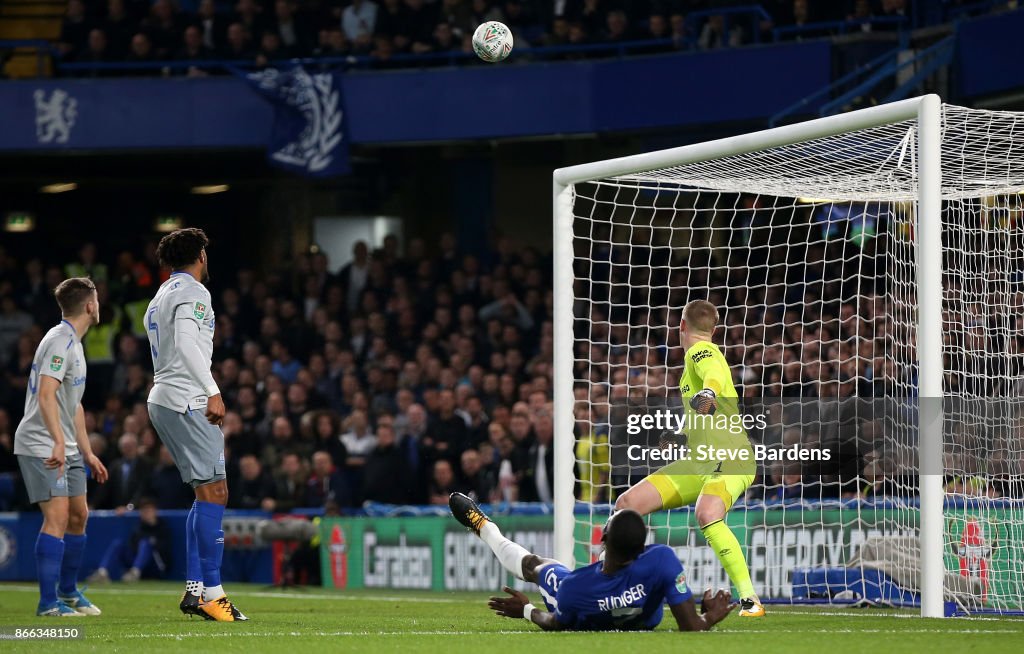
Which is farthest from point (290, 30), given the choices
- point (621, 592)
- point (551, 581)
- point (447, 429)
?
point (621, 592)

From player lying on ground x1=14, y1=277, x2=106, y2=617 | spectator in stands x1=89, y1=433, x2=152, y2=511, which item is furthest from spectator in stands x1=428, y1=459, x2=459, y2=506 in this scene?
player lying on ground x1=14, y1=277, x2=106, y2=617

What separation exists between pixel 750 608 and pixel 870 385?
12.1 ft

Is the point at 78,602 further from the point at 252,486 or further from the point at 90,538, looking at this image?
the point at 90,538

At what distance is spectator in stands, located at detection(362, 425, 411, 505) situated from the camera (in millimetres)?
13664

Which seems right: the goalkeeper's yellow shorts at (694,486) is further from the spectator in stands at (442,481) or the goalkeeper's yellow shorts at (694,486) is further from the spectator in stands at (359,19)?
the spectator in stands at (359,19)

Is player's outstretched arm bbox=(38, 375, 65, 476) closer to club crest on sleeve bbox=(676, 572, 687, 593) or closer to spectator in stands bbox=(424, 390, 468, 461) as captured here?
club crest on sleeve bbox=(676, 572, 687, 593)

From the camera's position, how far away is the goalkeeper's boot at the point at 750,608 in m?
7.86

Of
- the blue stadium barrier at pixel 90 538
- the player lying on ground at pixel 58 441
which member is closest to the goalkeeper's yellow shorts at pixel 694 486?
the player lying on ground at pixel 58 441

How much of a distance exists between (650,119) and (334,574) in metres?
6.07

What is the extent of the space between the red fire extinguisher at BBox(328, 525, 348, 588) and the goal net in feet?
7.38

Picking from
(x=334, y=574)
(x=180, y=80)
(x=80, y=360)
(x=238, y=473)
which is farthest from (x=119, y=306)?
(x=80, y=360)

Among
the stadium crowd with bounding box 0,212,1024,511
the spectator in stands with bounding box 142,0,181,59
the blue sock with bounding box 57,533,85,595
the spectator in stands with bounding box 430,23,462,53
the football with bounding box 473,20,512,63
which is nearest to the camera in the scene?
the blue sock with bounding box 57,533,85,595

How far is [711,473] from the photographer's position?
805 cm

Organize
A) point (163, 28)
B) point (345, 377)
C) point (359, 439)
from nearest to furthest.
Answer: point (359, 439), point (345, 377), point (163, 28)
